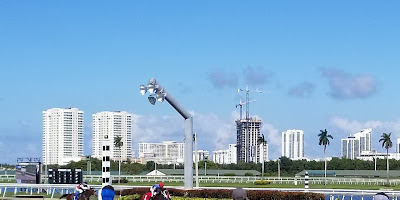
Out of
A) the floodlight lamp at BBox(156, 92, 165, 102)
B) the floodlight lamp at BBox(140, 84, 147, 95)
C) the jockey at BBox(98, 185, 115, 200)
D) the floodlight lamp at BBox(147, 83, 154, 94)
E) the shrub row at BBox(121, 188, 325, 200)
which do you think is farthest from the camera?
the shrub row at BBox(121, 188, 325, 200)

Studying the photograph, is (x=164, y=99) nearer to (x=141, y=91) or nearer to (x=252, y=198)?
(x=141, y=91)

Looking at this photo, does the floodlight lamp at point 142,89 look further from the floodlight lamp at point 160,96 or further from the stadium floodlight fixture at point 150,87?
the floodlight lamp at point 160,96

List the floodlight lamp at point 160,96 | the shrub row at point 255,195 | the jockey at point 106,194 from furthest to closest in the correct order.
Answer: the shrub row at point 255,195 < the floodlight lamp at point 160,96 < the jockey at point 106,194

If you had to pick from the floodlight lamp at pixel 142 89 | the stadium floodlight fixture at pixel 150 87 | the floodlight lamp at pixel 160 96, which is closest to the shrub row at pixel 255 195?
the floodlight lamp at pixel 160 96

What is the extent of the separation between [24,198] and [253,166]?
112m

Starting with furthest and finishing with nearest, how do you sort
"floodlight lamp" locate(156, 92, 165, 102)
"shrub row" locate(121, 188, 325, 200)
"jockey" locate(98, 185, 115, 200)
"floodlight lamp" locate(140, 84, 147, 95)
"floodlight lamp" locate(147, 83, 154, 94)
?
"shrub row" locate(121, 188, 325, 200), "floodlight lamp" locate(156, 92, 165, 102), "floodlight lamp" locate(147, 83, 154, 94), "floodlight lamp" locate(140, 84, 147, 95), "jockey" locate(98, 185, 115, 200)

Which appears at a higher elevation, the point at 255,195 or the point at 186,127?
the point at 186,127

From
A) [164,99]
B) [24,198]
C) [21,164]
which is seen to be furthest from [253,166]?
[164,99]

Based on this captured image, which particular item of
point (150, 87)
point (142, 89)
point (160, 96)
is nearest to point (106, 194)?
point (142, 89)

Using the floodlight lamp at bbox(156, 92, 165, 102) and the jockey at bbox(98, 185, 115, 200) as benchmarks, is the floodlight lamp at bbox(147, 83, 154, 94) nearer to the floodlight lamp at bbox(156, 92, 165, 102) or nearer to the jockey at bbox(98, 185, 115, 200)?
the floodlight lamp at bbox(156, 92, 165, 102)

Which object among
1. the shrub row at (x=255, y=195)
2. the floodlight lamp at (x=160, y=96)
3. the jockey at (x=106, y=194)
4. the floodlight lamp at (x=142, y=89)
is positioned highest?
the floodlight lamp at (x=142, y=89)

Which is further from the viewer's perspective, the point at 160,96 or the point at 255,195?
the point at 255,195

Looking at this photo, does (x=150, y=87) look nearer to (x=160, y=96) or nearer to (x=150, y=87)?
(x=150, y=87)

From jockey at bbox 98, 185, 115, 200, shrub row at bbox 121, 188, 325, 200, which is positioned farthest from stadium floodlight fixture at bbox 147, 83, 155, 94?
jockey at bbox 98, 185, 115, 200
